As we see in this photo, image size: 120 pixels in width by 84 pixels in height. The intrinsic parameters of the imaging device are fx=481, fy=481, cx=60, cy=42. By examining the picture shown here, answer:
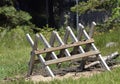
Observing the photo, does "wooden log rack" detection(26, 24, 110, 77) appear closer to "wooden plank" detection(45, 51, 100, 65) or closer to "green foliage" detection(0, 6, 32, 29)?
"wooden plank" detection(45, 51, 100, 65)

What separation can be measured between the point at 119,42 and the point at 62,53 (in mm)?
5048

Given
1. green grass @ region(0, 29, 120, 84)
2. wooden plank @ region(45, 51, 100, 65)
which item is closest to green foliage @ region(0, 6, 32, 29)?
green grass @ region(0, 29, 120, 84)

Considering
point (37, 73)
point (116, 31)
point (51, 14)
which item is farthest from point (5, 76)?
point (51, 14)

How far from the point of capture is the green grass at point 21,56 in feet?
25.4

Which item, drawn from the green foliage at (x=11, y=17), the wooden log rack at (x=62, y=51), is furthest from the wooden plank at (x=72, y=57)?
the green foliage at (x=11, y=17)

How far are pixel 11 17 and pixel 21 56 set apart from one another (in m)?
8.16

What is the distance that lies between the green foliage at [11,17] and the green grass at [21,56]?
1.66 metres

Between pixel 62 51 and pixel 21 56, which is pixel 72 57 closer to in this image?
pixel 62 51

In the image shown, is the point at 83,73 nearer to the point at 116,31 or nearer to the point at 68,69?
the point at 68,69

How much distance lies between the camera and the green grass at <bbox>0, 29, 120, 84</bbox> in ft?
25.4

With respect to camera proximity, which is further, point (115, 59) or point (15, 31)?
point (15, 31)

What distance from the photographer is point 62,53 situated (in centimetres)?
974

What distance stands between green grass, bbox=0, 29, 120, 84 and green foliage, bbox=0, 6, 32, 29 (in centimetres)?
166

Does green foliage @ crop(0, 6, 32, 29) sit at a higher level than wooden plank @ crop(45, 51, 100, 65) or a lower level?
lower
